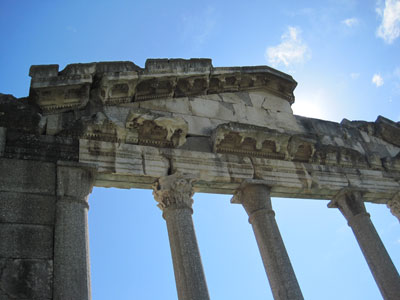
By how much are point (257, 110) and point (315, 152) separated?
1.97m

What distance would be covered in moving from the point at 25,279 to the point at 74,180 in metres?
2.11

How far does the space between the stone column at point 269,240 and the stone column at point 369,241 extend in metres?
2.40

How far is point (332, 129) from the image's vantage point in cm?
1277

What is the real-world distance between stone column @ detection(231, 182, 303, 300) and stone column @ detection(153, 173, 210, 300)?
1529 mm

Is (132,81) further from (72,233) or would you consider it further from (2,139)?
(72,233)

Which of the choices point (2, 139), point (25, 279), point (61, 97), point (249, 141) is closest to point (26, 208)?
point (25, 279)

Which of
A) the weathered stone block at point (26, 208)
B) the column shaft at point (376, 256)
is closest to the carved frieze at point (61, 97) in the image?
the weathered stone block at point (26, 208)

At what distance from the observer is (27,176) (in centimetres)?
785

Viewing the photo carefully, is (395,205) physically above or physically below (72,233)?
above

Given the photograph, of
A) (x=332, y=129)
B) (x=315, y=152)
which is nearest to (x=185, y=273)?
(x=315, y=152)

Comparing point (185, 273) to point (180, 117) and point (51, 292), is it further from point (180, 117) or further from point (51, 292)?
point (180, 117)

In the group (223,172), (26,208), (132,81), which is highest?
(132,81)

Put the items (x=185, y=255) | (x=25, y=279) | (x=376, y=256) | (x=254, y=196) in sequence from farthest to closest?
1. (x=376, y=256)
2. (x=254, y=196)
3. (x=185, y=255)
4. (x=25, y=279)

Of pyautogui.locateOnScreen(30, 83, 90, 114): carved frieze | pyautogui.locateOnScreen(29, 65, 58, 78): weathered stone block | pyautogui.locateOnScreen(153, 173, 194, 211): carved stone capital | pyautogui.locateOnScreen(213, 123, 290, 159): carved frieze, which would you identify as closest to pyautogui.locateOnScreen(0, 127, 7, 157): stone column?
pyautogui.locateOnScreen(30, 83, 90, 114): carved frieze
